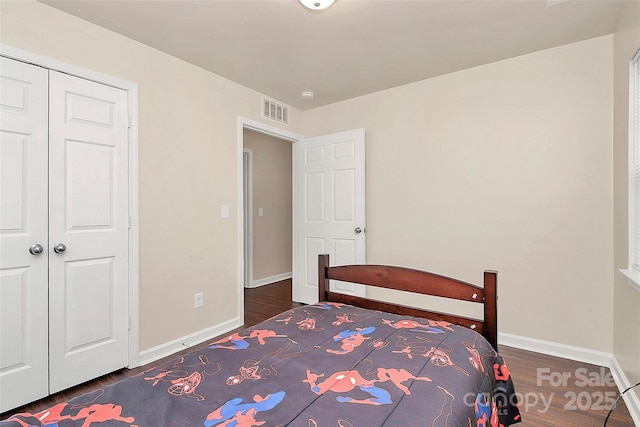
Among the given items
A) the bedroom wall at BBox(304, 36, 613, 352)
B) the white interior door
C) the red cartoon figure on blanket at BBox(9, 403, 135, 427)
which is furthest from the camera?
the white interior door

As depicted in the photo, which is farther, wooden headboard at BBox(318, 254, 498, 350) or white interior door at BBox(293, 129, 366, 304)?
white interior door at BBox(293, 129, 366, 304)

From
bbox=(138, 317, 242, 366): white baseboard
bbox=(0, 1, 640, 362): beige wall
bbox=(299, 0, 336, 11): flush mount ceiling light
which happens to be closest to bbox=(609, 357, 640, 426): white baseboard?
bbox=(0, 1, 640, 362): beige wall

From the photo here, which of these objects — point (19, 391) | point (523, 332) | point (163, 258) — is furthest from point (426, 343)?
point (19, 391)

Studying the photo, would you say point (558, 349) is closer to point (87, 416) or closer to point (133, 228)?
point (87, 416)

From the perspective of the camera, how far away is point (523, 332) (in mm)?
2777

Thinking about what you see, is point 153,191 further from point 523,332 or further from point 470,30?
point 523,332

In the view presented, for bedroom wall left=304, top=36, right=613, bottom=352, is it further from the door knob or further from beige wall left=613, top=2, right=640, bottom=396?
the door knob

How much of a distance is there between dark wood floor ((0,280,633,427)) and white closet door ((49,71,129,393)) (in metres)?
0.13

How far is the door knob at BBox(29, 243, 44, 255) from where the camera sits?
6.51ft

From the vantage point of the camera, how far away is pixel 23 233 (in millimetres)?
1964

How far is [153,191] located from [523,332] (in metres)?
3.36

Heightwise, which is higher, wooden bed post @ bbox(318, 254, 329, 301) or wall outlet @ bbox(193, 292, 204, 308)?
wooden bed post @ bbox(318, 254, 329, 301)

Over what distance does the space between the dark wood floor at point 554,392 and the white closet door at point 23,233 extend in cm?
21

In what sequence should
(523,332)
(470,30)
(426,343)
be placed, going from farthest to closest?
(523,332) < (470,30) < (426,343)
